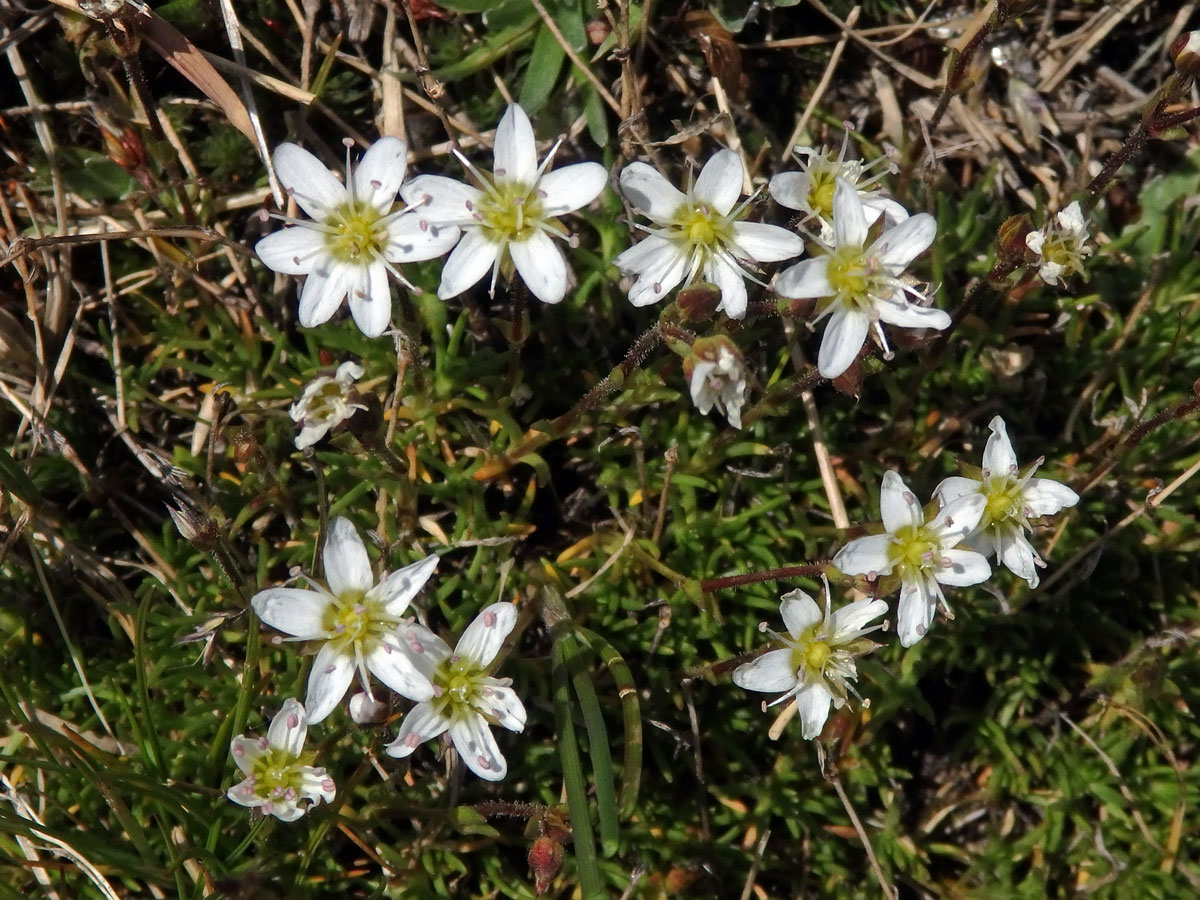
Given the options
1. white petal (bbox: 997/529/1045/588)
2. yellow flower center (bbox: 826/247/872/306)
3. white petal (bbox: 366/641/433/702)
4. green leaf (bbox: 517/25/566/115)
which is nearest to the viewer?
white petal (bbox: 366/641/433/702)

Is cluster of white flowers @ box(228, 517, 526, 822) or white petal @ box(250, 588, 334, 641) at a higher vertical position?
white petal @ box(250, 588, 334, 641)

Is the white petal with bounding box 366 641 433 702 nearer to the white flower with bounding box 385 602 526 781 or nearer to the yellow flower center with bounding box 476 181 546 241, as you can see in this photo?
the white flower with bounding box 385 602 526 781

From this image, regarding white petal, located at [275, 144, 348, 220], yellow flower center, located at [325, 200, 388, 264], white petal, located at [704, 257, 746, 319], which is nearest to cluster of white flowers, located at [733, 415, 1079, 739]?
white petal, located at [704, 257, 746, 319]

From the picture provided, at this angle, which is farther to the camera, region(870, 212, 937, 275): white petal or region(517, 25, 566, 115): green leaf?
region(517, 25, 566, 115): green leaf

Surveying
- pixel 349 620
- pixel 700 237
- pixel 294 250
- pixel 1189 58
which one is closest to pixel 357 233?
pixel 294 250

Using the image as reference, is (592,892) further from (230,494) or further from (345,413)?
(230,494)

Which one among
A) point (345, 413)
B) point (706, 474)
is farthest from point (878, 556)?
point (345, 413)

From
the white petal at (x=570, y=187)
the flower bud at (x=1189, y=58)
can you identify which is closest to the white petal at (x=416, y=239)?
the white petal at (x=570, y=187)
